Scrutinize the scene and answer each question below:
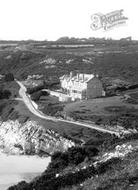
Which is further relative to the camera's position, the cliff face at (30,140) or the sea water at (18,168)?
the cliff face at (30,140)

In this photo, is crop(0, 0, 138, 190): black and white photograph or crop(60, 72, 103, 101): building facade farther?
crop(60, 72, 103, 101): building facade

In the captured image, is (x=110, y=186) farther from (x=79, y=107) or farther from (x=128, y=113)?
(x=79, y=107)

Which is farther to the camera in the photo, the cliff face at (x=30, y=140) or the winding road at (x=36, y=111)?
the winding road at (x=36, y=111)

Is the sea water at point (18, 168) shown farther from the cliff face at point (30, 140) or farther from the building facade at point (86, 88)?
the building facade at point (86, 88)

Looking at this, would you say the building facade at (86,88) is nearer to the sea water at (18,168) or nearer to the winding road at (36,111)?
the winding road at (36,111)

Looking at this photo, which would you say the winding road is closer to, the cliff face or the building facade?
the cliff face

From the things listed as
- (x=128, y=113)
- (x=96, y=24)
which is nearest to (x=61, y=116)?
(x=128, y=113)

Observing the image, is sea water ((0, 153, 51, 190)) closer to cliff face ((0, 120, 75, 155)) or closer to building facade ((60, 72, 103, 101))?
cliff face ((0, 120, 75, 155))

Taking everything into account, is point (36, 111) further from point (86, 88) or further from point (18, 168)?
point (18, 168)

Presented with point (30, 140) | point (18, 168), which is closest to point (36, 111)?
point (30, 140)
